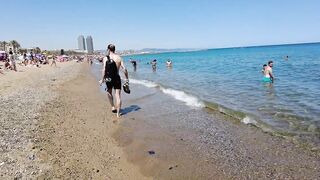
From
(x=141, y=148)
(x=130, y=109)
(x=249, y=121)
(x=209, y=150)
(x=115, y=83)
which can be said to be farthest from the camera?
(x=130, y=109)

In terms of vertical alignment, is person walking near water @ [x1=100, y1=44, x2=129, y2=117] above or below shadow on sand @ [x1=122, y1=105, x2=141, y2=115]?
above

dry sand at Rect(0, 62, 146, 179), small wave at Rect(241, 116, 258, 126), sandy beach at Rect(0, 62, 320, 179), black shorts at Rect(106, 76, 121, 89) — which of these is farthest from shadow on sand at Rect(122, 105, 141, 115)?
small wave at Rect(241, 116, 258, 126)

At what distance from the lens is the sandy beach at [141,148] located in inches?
211

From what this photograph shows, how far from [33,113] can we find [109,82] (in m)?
2.43

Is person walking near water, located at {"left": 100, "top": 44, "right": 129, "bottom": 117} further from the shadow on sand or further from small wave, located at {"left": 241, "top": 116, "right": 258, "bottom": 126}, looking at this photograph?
small wave, located at {"left": 241, "top": 116, "right": 258, "bottom": 126}

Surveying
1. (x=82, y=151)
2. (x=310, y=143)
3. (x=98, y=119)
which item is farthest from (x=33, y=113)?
(x=310, y=143)

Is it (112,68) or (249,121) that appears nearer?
(249,121)

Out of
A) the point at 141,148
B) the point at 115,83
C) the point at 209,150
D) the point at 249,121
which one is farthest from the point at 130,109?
the point at 209,150

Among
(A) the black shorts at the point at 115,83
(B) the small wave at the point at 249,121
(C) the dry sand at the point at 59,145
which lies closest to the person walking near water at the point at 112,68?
(A) the black shorts at the point at 115,83

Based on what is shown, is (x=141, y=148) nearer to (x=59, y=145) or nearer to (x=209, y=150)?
(x=209, y=150)

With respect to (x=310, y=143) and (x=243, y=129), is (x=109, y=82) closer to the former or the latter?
(x=243, y=129)

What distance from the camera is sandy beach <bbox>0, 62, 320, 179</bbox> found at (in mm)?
5348

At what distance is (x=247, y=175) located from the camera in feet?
17.3

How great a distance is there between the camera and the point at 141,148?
22.1 feet
